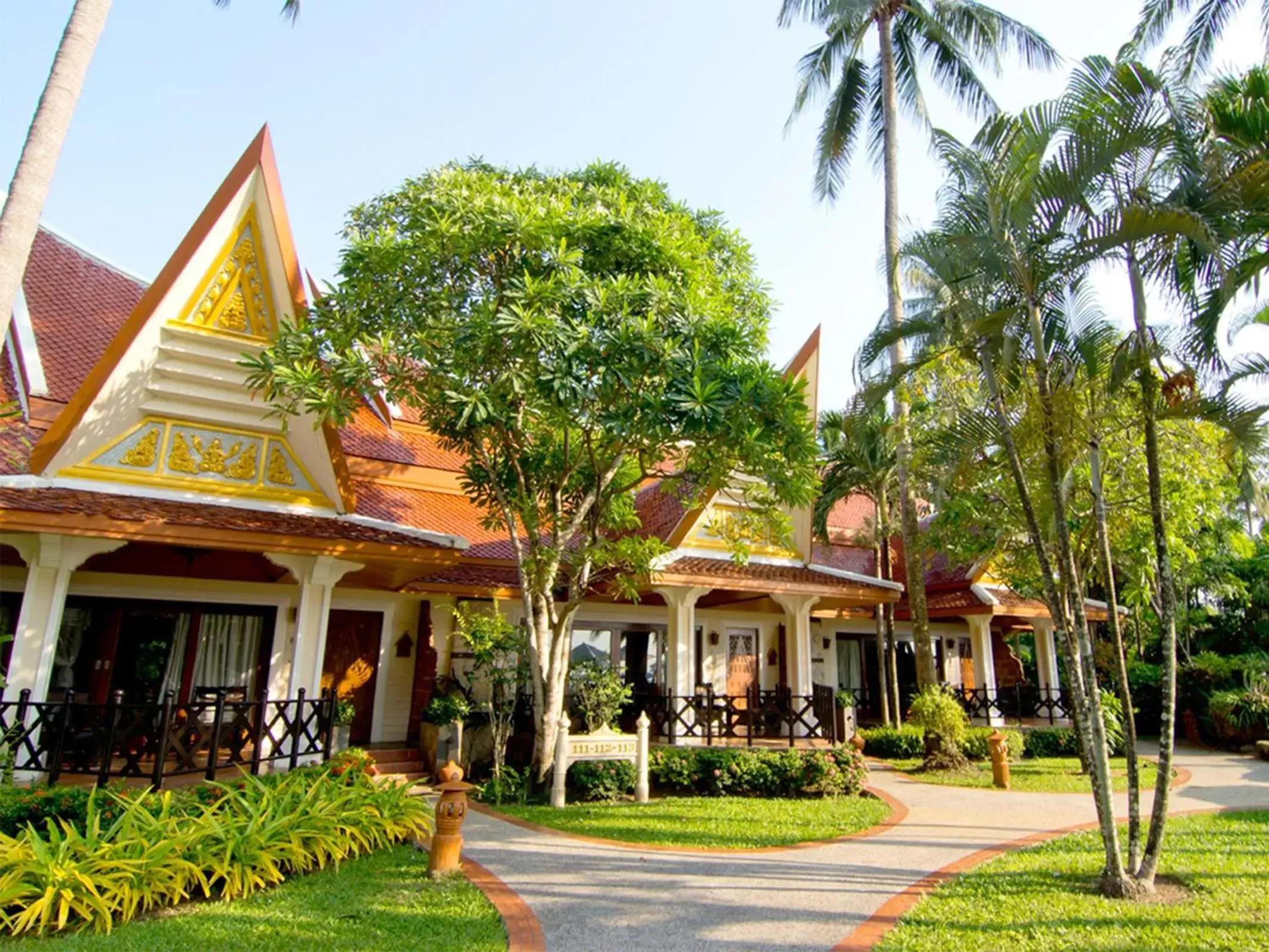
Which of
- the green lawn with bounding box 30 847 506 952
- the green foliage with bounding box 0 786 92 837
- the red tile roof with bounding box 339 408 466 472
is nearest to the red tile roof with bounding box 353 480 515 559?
the red tile roof with bounding box 339 408 466 472

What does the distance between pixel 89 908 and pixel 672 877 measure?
4380 millimetres

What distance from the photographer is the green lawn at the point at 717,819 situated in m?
8.15

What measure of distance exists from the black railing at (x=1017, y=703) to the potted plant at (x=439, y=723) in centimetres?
1255

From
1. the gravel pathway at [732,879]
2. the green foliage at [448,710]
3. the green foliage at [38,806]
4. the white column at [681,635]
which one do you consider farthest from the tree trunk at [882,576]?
the green foliage at [38,806]

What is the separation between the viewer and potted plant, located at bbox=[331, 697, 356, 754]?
10.6 metres

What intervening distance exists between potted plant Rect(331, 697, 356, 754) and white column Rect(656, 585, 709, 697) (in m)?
5.26

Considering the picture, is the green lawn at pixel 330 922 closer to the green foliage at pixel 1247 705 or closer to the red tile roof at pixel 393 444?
the red tile roof at pixel 393 444

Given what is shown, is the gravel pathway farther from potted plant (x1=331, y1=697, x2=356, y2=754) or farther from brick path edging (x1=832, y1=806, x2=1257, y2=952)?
potted plant (x1=331, y1=697, x2=356, y2=754)

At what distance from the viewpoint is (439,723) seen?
1123cm

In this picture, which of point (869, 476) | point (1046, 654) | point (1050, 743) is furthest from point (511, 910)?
point (1046, 654)

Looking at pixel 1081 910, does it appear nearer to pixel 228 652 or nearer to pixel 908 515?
pixel 908 515

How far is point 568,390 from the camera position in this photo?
8188mm

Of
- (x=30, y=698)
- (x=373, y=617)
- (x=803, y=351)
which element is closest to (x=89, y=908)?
(x=30, y=698)

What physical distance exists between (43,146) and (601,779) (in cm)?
883
